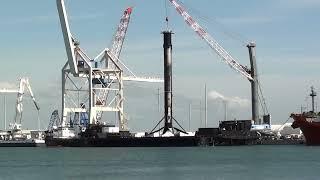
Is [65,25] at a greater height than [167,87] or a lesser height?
greater

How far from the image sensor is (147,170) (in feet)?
321

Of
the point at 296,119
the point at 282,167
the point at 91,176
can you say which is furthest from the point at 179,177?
the point at 296,119

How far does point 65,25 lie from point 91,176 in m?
117

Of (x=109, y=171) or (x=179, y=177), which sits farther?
(x=109, y=171)

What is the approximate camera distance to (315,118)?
596ft

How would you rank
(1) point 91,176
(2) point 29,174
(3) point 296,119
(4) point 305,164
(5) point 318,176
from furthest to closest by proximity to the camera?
(3) point 296,119, (4) point 305,164, (2) point 29,174, (1) point 91,176, (5) point 318,176

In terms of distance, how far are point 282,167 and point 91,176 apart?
2914 cm

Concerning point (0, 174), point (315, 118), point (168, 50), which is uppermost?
point (168, 50)

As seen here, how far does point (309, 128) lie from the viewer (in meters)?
179

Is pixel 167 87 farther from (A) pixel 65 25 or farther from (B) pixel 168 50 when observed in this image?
(A) pixel 65 25

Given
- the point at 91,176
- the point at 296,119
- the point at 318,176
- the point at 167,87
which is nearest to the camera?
the point at 318,176

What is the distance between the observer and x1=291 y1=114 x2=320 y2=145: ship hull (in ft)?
582

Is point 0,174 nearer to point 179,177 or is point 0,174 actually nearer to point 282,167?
point 179,177

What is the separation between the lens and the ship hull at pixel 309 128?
177500 mm
